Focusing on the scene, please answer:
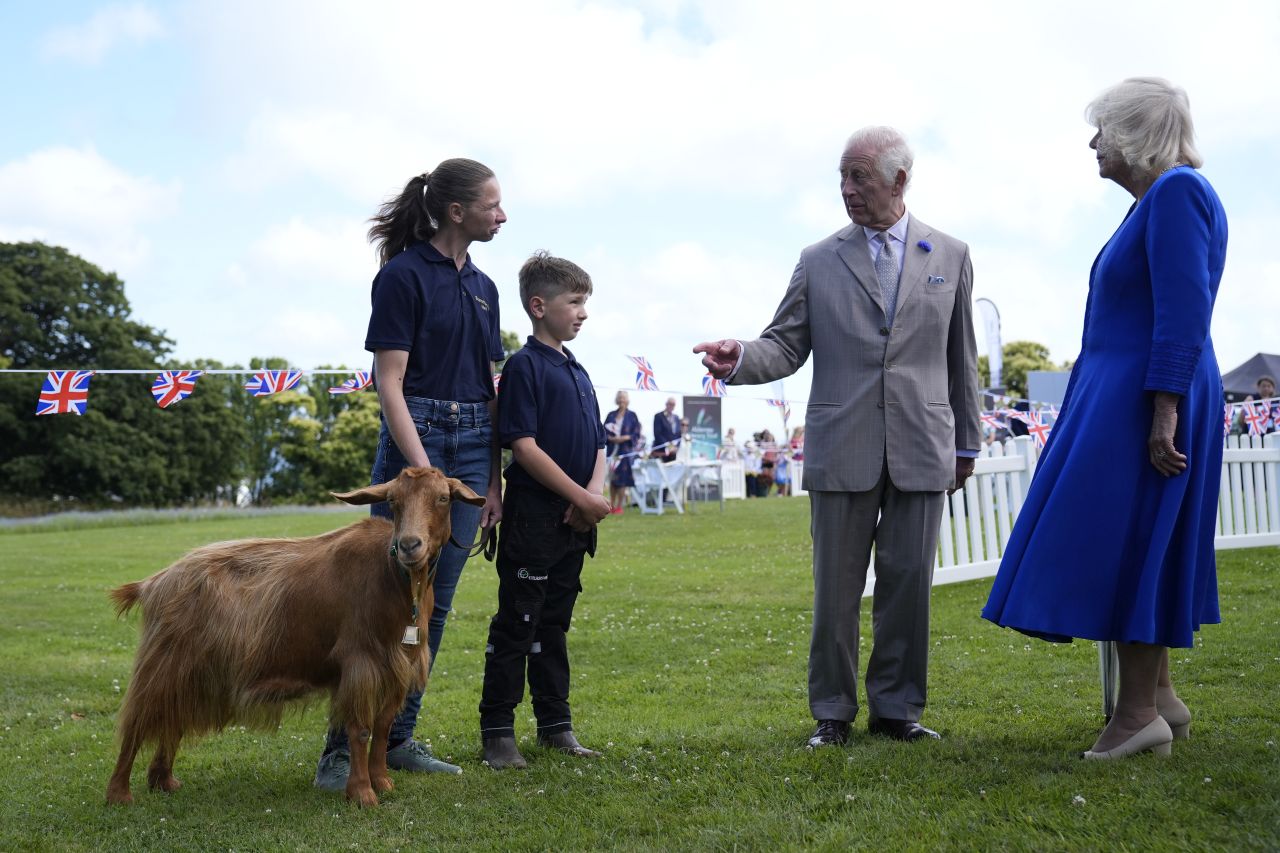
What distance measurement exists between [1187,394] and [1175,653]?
3.16m

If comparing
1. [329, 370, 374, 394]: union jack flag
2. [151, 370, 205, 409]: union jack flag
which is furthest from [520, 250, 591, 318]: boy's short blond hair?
[329, 370, 374, 394]: union jack flag

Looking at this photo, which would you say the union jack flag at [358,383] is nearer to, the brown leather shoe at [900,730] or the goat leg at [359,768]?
the goat leg at [359,768]

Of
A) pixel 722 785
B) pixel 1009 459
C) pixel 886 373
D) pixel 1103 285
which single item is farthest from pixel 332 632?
pixel 1009 459

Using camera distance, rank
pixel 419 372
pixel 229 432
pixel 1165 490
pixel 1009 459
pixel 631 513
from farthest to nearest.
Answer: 1. pixel 229 432
2. pixel 631 513
3. pixel 1009 459
4. pixel 419 372
5. pixel 1165 490

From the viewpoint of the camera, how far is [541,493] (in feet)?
15.2

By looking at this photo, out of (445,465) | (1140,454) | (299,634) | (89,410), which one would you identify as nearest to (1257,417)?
(1140,454)

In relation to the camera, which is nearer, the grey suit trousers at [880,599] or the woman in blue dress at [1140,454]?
the woman in blue dress at [1140,454]

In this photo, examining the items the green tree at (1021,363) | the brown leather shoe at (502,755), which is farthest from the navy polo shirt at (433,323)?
the green tree at (1021,363)

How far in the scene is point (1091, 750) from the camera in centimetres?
415

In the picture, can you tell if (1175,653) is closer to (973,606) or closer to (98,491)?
(973,606)

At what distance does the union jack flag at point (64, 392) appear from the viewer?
10859mm

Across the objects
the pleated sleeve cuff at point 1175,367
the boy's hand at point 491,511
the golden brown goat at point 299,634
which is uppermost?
Answer: the pleated sleeve cuff at point 1175,367

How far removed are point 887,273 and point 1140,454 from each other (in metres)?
1.37

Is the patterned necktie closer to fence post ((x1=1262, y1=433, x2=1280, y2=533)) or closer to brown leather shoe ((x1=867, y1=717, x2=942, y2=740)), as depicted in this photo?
brown leather shoe ((x1=867, y1=717, x2=942, y2=740))
